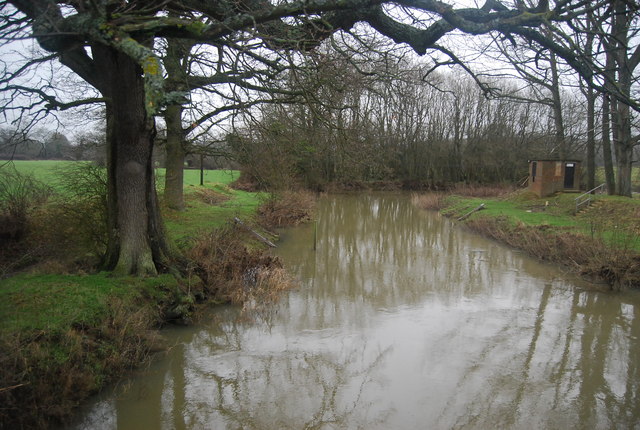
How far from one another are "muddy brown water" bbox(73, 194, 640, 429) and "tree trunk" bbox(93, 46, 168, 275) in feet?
5.35

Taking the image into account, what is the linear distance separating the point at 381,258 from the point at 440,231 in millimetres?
6505

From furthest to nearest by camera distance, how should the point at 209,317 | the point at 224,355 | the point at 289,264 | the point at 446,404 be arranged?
the point at 289,264 → the point at 209,317 → the point at 224,355 → the point at 446,404

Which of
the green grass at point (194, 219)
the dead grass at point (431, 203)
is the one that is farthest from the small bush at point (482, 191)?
the green grass at point (194, 219)

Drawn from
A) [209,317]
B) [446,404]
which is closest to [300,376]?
[446,404]

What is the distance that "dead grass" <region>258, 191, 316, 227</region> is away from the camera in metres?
18.5

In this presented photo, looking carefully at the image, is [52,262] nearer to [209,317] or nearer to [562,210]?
[209,317]

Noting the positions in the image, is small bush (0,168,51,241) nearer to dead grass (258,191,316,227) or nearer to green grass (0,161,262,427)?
green grass (0,161,262,427)

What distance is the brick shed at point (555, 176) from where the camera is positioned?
896 inches

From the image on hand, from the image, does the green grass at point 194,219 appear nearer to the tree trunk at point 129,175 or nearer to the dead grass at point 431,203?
the tree trunk at point 129,175

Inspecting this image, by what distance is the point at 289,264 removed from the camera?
13.0 meters

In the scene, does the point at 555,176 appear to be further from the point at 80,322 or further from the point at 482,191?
the point at 80,322

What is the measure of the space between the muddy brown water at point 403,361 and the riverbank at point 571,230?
0.57 meters

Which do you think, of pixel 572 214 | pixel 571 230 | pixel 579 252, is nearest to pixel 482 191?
pixel 572 214

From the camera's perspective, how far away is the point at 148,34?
6148mm
